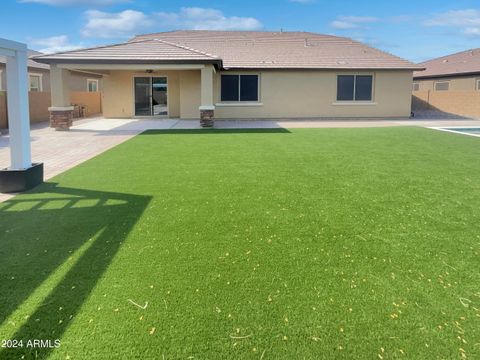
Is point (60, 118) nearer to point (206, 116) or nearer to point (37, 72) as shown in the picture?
point (206, 116)

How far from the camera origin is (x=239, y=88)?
78.6 ft

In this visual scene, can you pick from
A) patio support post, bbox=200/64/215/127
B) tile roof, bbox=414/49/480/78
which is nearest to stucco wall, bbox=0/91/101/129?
patio support post, bbox=200/64/215/127

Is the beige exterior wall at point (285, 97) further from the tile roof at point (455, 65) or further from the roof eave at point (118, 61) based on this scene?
the tile roof at point (455, 65)

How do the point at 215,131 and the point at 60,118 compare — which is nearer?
the point at 215,131

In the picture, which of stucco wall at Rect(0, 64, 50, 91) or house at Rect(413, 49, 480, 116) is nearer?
stucco wall at Rect(0, 64, 50, 91)

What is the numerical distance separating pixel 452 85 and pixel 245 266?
112 ft

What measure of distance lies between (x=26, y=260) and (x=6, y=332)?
1306mm

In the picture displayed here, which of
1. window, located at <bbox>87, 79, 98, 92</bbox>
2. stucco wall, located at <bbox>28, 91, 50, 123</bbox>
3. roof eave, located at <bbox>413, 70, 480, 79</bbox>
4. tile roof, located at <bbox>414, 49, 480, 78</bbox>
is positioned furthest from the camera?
window, located at <bbox>87, 79, 98, 92</bbox>

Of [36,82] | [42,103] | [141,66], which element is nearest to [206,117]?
[141,66]

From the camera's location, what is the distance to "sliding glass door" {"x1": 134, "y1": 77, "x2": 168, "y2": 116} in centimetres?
2428

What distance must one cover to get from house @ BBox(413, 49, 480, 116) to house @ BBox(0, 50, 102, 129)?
21762 mm

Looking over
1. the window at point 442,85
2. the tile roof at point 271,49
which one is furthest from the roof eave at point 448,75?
the tile roof at point 271,49

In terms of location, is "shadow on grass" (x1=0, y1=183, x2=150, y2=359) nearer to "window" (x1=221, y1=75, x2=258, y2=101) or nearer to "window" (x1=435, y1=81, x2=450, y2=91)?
"window" (x1=221, y1=75, x2=258, y2=101)

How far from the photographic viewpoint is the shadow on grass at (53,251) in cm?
319
